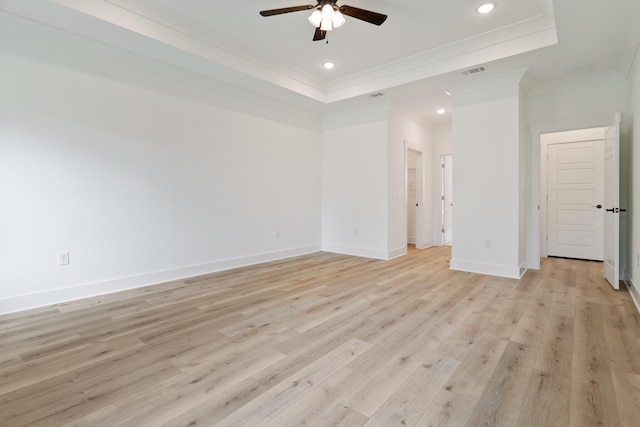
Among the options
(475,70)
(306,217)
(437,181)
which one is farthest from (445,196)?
(475,70)

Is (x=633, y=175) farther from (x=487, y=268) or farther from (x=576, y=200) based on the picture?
(x=576, y=200)

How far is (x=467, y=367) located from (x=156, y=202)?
12.1 ft

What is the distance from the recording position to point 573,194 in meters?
5.34

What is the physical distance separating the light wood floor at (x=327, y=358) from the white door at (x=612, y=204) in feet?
1.46

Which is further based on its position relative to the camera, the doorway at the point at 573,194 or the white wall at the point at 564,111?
the doorway at the point at 573,194

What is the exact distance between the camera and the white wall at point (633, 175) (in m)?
3.23

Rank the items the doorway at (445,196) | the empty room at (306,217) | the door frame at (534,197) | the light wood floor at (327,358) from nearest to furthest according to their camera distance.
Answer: the light wood floor at (327,358)
the empty room at (306,217)
the door frame at (534,197)
the doorway at (445,196)

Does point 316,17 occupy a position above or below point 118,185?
above

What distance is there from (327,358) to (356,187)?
3988mm

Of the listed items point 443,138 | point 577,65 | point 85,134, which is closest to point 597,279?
point 577,65

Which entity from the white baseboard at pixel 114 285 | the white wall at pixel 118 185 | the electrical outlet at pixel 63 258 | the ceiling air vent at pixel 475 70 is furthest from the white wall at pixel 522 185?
the electrical outlet at pixel 63 258

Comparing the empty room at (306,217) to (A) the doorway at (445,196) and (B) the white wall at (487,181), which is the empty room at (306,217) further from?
(A) the doorway at (445,196)

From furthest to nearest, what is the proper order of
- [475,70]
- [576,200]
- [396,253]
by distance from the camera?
[396,253] < [576,200] < [475,70]

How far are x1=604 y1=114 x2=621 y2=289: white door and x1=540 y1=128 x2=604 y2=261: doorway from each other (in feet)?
4.61
